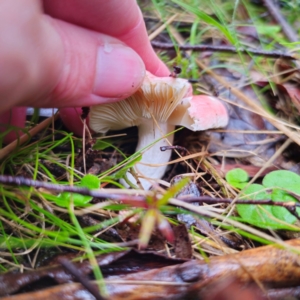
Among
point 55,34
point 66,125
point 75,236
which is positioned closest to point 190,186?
point 75,236

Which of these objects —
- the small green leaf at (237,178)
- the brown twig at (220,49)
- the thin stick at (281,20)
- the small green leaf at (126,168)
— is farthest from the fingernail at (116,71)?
the thin stick at (281,20)

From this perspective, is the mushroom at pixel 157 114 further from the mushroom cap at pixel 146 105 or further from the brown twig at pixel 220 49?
the brown twig at pixel 220 49

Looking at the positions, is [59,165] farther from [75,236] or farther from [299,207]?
[299,207]

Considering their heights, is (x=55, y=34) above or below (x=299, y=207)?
above

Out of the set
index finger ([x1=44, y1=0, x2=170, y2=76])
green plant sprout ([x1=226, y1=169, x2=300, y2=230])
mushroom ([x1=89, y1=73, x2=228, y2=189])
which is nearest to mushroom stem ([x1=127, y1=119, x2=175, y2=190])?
mushroom ([x1=89, y1=73, x2=228, y2=189])

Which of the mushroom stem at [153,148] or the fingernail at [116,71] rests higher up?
the fingernail at [116,71]

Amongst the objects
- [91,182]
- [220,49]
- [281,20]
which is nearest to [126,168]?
[91,182]

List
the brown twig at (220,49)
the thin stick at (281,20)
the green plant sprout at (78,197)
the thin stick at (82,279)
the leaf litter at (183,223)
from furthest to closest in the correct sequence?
the thin stick at (281,20) → the brown twig at (220,49) → the green plant sprout at (78,197) → the leaf litter at (183,223) → the thin stick at (82,279)
